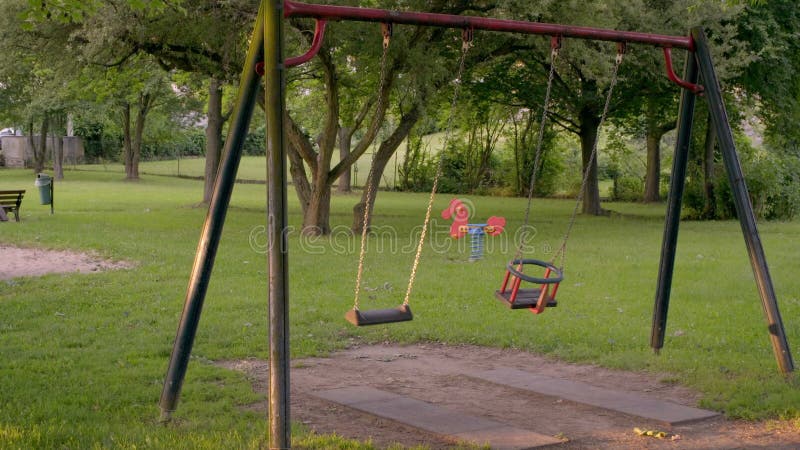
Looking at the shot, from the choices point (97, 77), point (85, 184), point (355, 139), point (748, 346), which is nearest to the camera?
point (748, 346)

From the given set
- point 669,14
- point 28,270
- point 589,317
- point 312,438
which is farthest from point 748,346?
point 669,14

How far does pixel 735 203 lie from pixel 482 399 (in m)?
2.57

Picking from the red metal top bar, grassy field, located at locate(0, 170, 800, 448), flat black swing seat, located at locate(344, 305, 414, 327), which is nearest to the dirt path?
grassy field, located at locate(0, 170, 800, 448)

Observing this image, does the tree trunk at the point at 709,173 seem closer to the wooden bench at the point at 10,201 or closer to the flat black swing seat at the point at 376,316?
the wooden bench at the point at 10,201

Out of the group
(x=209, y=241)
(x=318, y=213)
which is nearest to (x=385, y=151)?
(x=318, y=213)

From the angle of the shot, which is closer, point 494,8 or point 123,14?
point 123,14

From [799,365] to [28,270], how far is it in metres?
9.88

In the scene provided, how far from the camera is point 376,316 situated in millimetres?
6129

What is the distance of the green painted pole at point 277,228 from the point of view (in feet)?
16.4

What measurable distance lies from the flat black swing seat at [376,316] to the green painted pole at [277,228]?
95 centimetres

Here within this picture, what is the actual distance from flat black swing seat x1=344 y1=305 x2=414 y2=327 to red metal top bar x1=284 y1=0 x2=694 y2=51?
1943 mm

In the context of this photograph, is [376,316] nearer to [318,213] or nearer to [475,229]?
[475,229]

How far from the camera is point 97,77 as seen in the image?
784 inches

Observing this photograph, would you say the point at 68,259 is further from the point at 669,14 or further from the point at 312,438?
the point at 669,14
